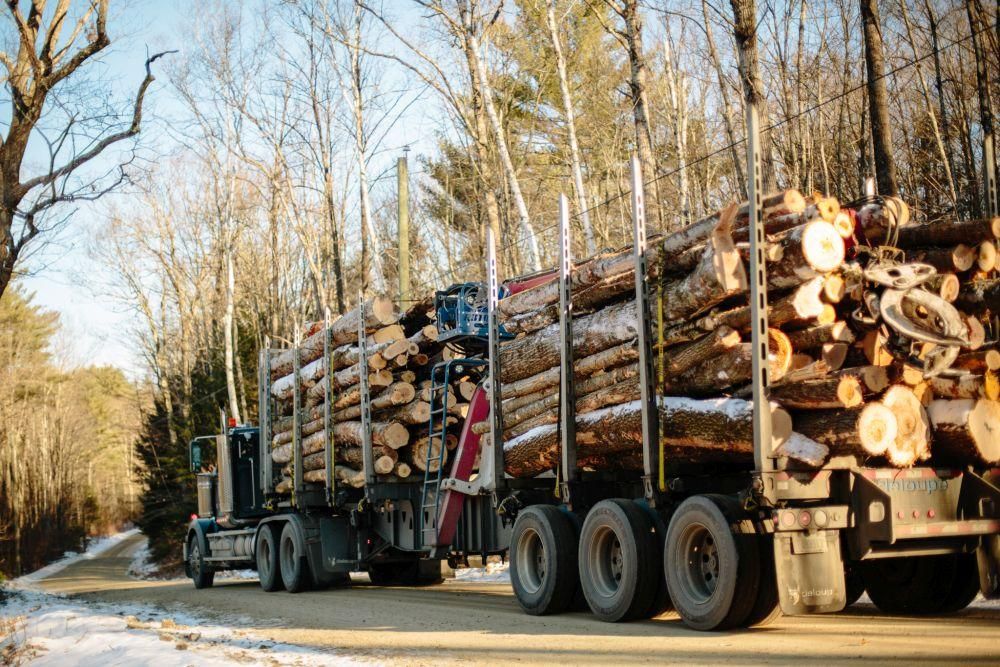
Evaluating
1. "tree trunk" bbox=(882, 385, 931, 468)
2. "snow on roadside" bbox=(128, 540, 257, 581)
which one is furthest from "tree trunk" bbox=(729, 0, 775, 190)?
"snow on roadside" bbox=(128, 540, 257, 581)

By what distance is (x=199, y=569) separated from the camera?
1975 centimetres

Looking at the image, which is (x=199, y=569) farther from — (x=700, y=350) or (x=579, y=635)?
(x=700, y=350)

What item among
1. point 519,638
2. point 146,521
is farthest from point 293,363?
point 146,521

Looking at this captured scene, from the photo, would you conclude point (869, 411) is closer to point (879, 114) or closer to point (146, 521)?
point (879, 114)

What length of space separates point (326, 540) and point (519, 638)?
25.0 feet

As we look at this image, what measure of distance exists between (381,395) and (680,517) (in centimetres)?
646

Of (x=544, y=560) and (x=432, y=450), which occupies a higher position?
(x=432, y=450)

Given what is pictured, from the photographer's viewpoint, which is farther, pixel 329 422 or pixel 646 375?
pixel 329 422

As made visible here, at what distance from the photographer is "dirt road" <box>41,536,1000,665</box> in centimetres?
731

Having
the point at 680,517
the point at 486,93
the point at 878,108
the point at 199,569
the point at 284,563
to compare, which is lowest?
the point at 199,569

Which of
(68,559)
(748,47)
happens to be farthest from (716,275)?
(68,559)

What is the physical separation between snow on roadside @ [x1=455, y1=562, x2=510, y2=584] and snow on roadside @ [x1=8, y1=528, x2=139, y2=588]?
15.0 meters

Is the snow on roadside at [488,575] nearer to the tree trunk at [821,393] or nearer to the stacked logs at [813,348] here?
the stacked logs at [813,348]

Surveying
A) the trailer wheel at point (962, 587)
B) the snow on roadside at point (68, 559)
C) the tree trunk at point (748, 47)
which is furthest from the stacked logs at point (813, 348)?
the snow on roadside at point (68, 559)
